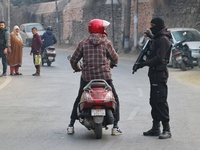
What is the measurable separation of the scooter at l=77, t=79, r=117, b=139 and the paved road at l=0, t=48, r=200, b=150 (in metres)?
0.29

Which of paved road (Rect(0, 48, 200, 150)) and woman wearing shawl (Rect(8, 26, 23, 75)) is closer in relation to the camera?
paved road (Rect(0, 48, 200, 150))

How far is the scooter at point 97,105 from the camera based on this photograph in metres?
8.94

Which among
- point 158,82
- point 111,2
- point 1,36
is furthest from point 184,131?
point 111,2

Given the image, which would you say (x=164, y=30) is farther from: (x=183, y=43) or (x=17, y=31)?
(x=183, y=43)

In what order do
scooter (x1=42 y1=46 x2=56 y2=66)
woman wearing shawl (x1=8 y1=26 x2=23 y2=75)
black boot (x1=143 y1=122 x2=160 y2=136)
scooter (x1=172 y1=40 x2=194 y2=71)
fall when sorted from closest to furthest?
black boot (x1=143 y1=122 x2=160 y2=136)
woman wearing shawl (x1=8 y1=26 x2=23 y2=75)
scooter (x1=172 y1=40 x2=194 y2=71)
scooter (x1=42 y1=46 x2=56 y2=66)

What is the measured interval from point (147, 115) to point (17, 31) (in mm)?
10373

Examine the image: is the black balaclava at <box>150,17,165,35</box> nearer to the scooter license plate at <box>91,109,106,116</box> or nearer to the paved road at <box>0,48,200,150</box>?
the scooter license plate at <box>91,109,106,116</box>

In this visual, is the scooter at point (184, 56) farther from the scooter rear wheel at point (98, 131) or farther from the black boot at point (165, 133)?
the scooter rear wheel at point (98, 131)

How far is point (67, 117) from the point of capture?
1141 cm

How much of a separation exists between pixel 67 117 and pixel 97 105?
8.31ft

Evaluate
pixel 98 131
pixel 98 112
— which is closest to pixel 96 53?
pixel 98 112

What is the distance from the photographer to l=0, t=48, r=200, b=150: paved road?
8.85 metres

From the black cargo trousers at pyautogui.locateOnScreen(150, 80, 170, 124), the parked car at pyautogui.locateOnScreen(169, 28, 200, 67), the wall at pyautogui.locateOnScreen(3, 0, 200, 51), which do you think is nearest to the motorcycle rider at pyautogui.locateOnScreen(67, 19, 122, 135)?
the black cargo trousers at pyautogui.locateOnScreen(150, 80, 170, 124)

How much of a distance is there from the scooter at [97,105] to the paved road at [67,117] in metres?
0.29
